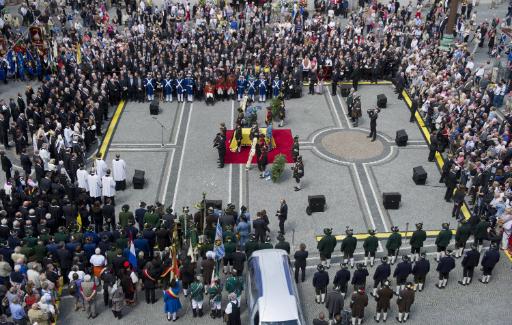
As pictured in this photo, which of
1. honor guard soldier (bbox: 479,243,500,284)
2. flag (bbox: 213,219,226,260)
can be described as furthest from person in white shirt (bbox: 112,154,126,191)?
honor guard soldier (bbox: 479,243,500,284)

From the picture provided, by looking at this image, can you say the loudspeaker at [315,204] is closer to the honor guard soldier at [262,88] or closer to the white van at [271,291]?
the white van at [271,291]

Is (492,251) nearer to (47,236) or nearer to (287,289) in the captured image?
(287,289)

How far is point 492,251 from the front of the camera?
65.4 ft

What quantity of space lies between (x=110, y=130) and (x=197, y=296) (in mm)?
15306

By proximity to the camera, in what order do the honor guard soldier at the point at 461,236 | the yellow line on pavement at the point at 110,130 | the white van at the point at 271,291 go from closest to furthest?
the white van at the point at 271,291 < the honor guard soldier at the point at 461,236 < the yellow line on pavement at the point at 110,130

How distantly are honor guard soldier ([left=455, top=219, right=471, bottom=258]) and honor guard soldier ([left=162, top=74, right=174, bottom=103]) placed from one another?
61.8ft

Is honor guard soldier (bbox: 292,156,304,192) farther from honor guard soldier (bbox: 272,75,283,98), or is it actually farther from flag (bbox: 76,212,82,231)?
honor guard soldier (bbox: 272,75,283,98)

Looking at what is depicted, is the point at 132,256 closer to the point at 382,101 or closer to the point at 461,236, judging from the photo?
the point at 461,236

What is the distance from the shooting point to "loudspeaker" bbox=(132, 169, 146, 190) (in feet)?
85.9

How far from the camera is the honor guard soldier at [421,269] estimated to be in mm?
19516

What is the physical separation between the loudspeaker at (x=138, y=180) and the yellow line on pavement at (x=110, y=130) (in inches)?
129

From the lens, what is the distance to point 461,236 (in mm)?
21328

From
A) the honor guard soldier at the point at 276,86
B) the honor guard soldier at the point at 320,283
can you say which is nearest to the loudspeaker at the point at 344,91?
the honor guard soldier at the point at 276,86

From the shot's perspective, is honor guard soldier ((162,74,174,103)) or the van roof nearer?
the van roof
